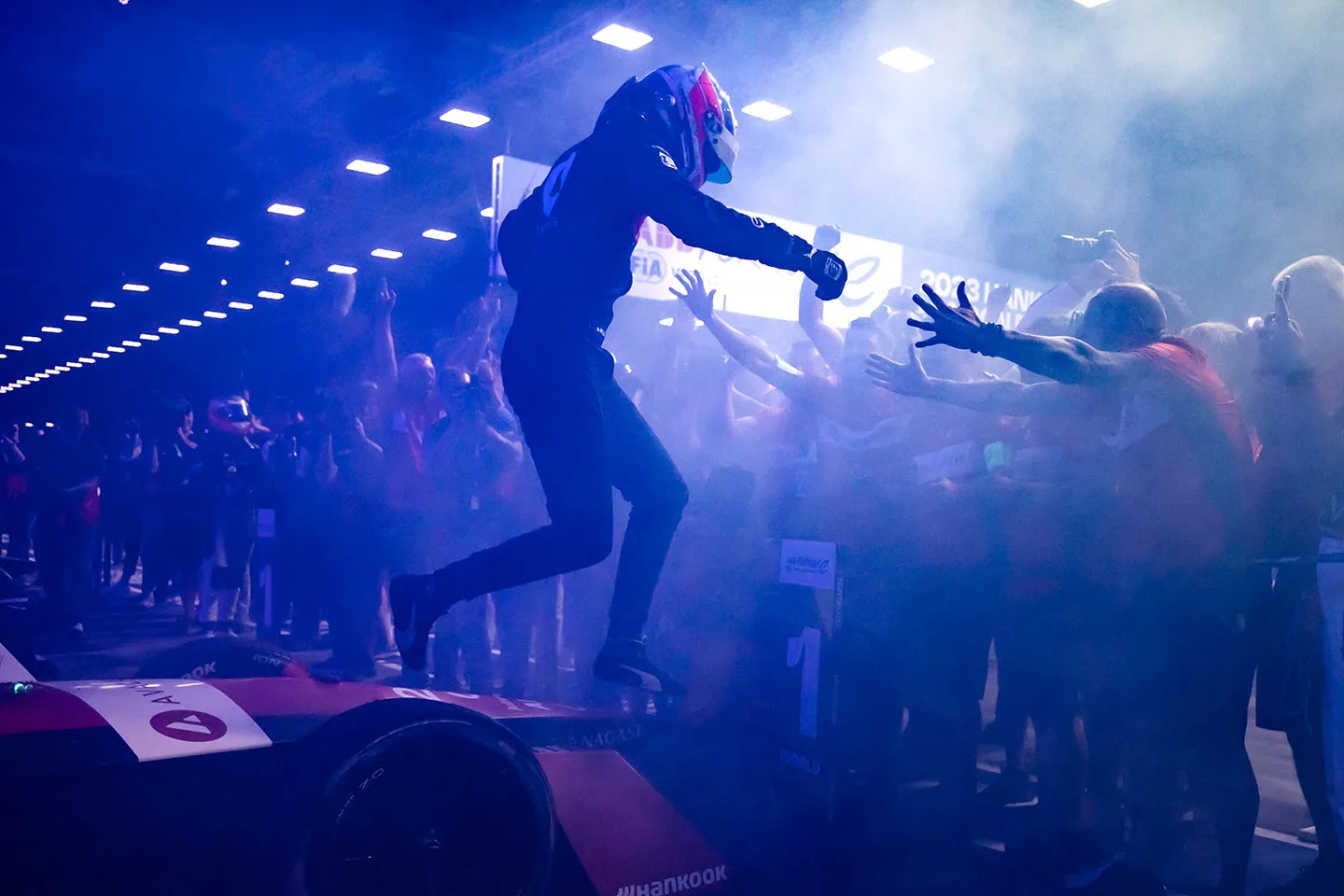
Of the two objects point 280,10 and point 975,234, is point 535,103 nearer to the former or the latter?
point 280,10

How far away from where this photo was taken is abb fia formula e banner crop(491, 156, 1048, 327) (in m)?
7.37

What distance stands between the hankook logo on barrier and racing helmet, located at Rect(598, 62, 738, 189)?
82.9 inches

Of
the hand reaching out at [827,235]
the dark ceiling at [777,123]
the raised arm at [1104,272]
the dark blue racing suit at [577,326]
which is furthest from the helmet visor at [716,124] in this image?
the dark ceiling at [777,123]

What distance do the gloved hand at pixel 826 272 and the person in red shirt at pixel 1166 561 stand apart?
60 cm

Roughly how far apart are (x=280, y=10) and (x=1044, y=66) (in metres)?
6.06

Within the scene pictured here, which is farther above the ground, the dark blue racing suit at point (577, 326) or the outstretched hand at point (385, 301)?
the outstretched hand at point (385, 301)

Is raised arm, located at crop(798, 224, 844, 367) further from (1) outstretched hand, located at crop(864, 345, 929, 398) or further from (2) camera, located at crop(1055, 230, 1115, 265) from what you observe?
(1) outstretched hand, located at crop(864, 345, 929, 398)

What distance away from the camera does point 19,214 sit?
1273 centimetres

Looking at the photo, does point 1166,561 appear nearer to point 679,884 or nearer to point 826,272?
point 826,272

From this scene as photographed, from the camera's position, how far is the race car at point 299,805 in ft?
7.18

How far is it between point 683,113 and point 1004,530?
2.45 metres

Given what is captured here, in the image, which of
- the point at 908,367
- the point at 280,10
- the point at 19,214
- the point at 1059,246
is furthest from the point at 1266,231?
the point at 19,214

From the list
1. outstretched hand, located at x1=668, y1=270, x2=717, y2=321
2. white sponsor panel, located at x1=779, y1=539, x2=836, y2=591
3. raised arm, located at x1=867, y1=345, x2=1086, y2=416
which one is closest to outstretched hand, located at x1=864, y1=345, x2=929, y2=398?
raised arm, located at x1=867, y1=345, x2=1086, y2=416

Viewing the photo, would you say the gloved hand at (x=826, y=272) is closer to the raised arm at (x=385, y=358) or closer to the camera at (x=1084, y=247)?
the camera at (x=1084, y=247)
